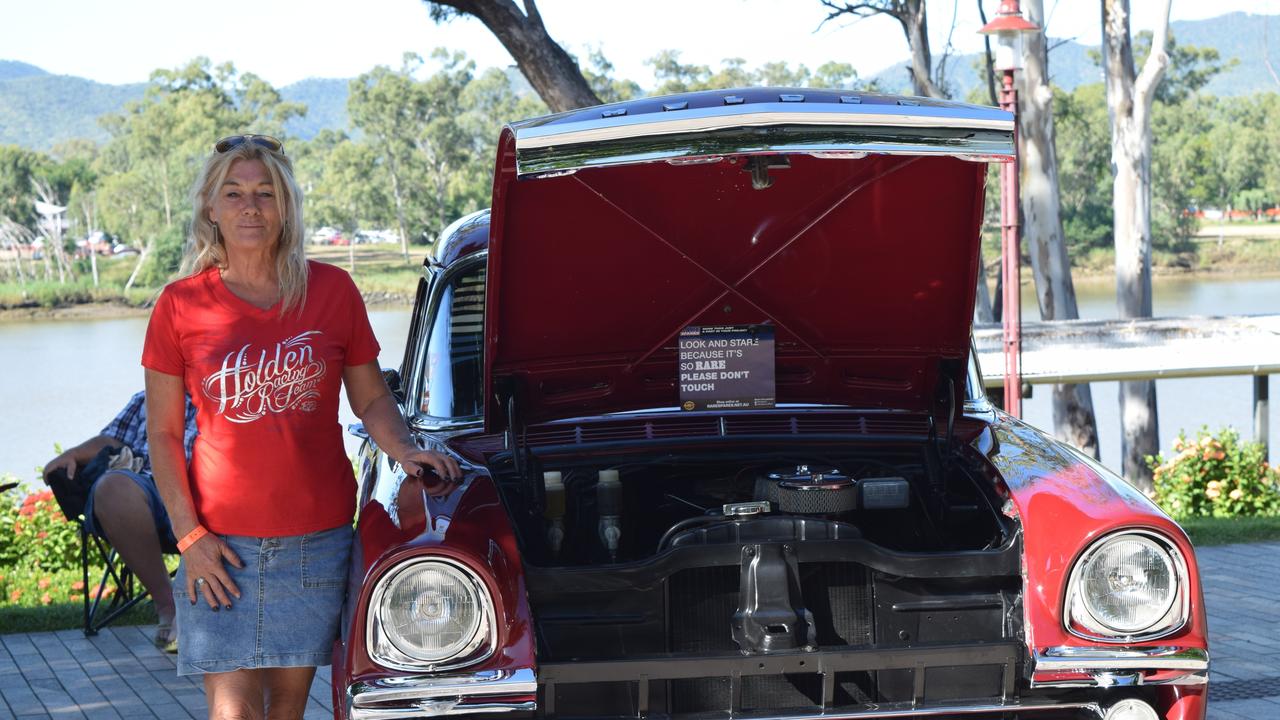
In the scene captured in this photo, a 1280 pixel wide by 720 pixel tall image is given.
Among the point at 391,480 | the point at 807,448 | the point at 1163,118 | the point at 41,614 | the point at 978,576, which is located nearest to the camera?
the point at 978,576

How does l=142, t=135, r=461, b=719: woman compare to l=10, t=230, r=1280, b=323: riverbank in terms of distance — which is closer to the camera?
l=142, t=135, r=461, b=719: woman

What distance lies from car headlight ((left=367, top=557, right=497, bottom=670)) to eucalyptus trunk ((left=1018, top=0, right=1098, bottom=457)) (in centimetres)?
1182

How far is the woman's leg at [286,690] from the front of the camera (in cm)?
324

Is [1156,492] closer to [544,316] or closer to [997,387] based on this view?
[997,387]

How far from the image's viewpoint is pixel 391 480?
369cm

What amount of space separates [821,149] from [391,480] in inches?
59.8

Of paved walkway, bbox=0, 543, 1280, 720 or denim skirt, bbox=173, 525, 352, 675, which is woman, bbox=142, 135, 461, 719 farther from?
paved walkway, bbox=0, 543, 1280, 720

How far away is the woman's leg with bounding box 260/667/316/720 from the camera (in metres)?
3.24

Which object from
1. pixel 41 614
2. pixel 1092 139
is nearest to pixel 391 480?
pixel 41 614

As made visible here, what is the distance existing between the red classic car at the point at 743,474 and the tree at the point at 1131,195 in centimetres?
1044

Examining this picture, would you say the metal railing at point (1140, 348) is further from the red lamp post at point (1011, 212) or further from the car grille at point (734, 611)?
the car grille at point (734, 611)

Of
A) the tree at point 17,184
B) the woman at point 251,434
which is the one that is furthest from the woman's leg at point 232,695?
the tree at point 17,184

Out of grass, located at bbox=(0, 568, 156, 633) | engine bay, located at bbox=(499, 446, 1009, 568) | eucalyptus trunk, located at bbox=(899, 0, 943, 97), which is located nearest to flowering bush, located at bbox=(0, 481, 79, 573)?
grass, located at bbox=(0, 568, 156, 633)

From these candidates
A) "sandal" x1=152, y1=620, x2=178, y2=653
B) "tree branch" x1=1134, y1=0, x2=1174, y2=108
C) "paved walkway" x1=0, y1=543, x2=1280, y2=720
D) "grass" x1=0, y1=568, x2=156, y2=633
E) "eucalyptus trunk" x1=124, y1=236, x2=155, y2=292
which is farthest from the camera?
"eucalyptus trunk" x1=124, y1=236, x2=155, y2=292
